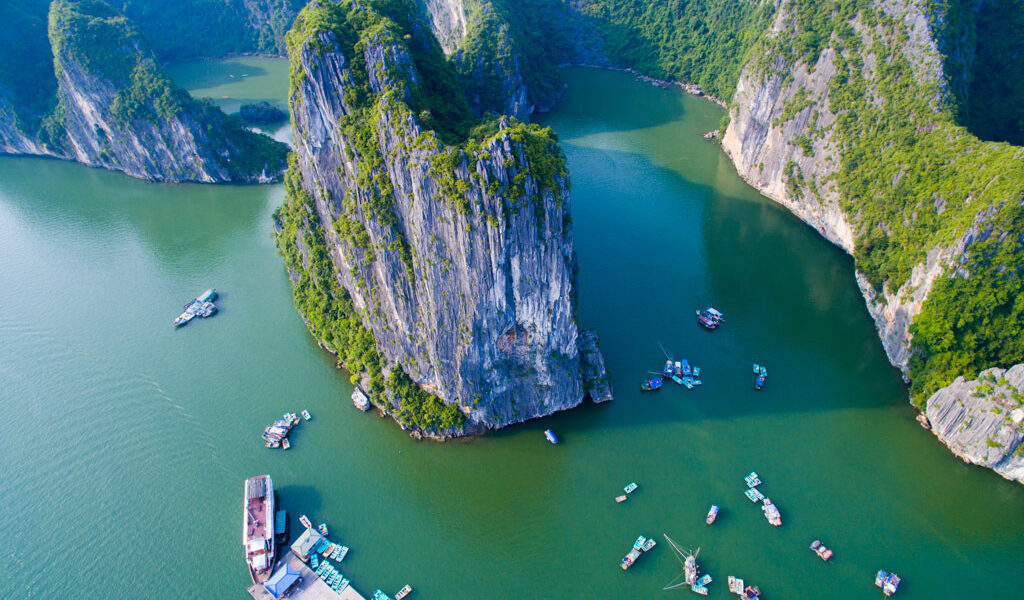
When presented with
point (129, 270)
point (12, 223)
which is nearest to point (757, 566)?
point (129, 270)

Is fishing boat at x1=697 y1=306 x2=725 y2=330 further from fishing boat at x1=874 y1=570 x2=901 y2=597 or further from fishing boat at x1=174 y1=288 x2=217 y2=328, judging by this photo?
fishing boat at x1=174 y1=288 x2=217 y2=328

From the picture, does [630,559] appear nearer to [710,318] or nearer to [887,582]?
[887,582]

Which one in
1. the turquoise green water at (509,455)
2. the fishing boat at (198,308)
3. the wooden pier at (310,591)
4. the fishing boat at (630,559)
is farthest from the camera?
the fishing boat at (198,308)

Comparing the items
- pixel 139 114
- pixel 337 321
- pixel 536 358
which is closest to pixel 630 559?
pixel 536 358

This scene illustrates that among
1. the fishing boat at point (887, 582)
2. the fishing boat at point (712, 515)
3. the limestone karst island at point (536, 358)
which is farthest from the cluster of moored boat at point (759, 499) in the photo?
the fishing boat at point (887, 582)

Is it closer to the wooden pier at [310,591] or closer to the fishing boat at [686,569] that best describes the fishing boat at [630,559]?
the fishing boat at [686,569]

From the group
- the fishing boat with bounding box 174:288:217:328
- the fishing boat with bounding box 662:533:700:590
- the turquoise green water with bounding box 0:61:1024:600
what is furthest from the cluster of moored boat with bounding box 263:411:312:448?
the fishing boat with bounding box 662:533:700:590

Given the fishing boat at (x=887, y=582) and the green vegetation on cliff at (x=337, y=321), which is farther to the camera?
the green vegetation on cliff at (x=337, y=321)
